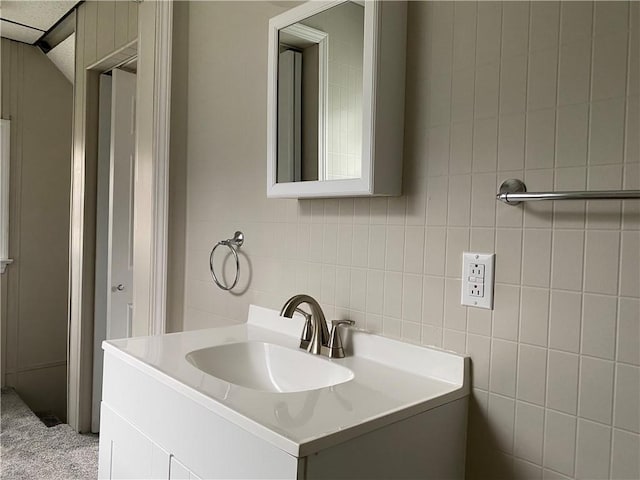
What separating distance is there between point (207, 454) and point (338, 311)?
0.56m

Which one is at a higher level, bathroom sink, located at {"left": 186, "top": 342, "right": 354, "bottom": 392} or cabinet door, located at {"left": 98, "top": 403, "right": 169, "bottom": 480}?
bathroom sink, located at {"left": 186, "top": 342, "right": 354, "bottom": 392}

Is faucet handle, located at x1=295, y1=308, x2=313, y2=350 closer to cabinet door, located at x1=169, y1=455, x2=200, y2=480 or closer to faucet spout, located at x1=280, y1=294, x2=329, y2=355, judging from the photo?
faucet spout, located at x1=280, y1=294, x2=329, y2=355

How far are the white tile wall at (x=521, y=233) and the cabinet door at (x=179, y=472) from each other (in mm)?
554

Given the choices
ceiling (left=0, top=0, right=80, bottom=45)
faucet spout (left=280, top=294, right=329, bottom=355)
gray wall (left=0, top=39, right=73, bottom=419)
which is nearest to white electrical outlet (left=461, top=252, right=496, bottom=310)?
faucet spout (left=280, top=294, right=329, bottom=355)

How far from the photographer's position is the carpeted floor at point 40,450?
2.33 meters

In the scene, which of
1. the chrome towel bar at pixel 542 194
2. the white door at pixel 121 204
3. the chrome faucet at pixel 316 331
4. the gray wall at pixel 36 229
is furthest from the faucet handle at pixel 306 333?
the gray wall at pixel 36 229

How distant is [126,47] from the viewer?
246 centimetres

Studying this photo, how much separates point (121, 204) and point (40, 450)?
1.23m

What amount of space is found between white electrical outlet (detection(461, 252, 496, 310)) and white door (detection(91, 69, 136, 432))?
204cm

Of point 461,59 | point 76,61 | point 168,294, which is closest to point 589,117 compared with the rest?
point 461,59

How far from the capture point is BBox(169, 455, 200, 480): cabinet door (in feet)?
3.67

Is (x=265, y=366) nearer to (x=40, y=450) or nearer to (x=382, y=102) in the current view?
(x=382, y=102)

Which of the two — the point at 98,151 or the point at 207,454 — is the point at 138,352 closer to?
the point at 207,454

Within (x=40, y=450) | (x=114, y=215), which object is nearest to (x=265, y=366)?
(x=114, y=215)
